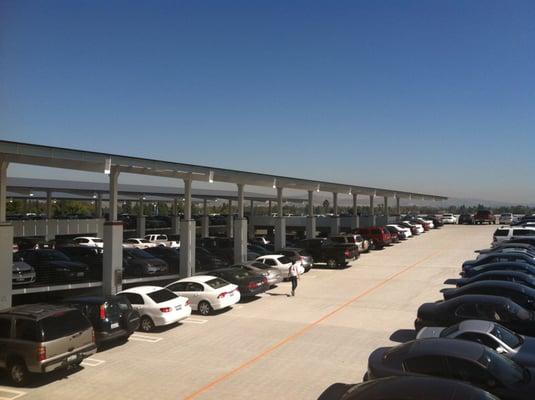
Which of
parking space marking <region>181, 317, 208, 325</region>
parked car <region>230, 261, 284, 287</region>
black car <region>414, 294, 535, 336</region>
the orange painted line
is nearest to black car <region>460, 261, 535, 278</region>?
the orange painted line

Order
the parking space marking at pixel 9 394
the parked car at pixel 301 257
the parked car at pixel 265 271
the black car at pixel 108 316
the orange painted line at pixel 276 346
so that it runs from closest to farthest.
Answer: the parking space marking at pixel 9 394
the orange painted line at pixel 276 346
the black car at pixel 108 316
the parked car at pixel 265 271
the parked car at pixel 301 257

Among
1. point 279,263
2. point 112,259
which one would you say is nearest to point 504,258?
point 279,263

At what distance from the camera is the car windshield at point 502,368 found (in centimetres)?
708

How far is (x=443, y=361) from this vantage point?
290 inches

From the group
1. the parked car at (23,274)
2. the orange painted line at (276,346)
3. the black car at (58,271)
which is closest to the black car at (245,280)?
the orange painted line at (276,346)

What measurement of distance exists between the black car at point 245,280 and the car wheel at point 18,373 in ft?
28.7

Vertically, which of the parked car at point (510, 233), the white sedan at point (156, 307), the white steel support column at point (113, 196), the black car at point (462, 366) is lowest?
the white sedan at point (156, 307)

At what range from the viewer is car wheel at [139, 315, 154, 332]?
1384 centimetres

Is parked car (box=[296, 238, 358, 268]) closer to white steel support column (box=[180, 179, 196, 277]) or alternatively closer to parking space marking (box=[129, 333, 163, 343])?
white steel support column (box=[180, 179, 196, 277])

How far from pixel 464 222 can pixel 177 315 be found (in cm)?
5309

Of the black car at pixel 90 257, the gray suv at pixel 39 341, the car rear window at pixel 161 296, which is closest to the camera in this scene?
the gray suv at pixel 39 341

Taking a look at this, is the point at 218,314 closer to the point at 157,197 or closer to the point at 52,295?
the point at 52,295

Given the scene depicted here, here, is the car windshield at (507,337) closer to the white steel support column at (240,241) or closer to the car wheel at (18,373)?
the car wheel at (18,373)

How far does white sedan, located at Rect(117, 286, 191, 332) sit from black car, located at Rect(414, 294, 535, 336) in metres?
6.48
